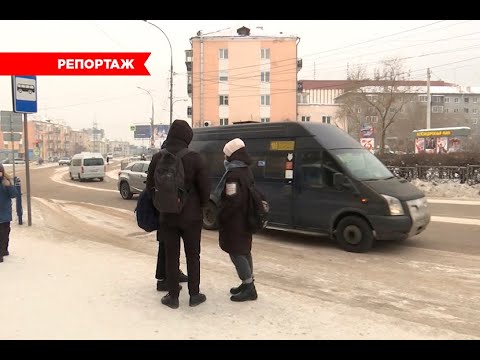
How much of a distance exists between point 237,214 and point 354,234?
3.37 meters

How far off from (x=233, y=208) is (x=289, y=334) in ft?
4.51

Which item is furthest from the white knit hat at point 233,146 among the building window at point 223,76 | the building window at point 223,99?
the building window at point 223,76

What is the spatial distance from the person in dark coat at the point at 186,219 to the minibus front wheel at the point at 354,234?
360cm

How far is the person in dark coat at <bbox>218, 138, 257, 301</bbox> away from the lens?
445 cm

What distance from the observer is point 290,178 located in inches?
313

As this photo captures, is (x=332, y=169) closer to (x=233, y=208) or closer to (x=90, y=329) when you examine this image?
(x=233, y=208)

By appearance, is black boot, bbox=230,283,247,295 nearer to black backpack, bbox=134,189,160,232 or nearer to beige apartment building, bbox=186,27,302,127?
black backpack, bbox=134,189,160,232

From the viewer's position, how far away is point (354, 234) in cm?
714

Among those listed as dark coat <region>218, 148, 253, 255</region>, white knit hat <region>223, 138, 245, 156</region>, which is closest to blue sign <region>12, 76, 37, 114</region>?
white knit hat <region>223, 138, 245, 156</region>

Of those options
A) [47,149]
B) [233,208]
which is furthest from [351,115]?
[47,149]

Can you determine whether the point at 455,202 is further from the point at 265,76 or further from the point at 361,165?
the point at 265,76

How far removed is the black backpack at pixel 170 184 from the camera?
4.10 metres

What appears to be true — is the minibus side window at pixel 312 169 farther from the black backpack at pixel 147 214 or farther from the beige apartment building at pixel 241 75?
the beige apartment building at pixel 241 75

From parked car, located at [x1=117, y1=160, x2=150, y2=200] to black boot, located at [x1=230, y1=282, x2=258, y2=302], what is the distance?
38.0ft
